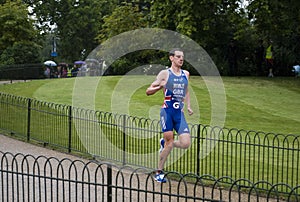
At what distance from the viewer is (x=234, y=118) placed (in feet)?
59.7

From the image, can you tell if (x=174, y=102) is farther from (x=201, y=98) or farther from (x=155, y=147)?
(x=201, y=98)

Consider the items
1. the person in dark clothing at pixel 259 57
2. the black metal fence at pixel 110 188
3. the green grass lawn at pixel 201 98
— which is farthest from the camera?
the person in dark clothing at pixel 259 57

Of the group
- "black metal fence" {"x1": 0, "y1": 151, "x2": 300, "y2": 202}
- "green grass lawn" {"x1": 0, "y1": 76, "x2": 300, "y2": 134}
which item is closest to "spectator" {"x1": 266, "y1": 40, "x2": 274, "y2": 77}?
"green grass lawn" {"x1": 0, "y1": 76, "x2": 300, "y2": 134}

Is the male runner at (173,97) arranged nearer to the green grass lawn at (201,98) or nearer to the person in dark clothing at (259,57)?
the green grass lawn at (201,98)

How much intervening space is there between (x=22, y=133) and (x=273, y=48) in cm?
2154

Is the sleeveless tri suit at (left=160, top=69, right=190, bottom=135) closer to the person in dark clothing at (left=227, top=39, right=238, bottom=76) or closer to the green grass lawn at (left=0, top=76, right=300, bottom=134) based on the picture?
the green grass lawn at (left=0, top=76, right=300, bottom=134)

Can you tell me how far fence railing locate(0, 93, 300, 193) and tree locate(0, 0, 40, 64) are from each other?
868 inches

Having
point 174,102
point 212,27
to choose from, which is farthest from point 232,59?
point 174,102

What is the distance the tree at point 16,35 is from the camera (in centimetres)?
3716

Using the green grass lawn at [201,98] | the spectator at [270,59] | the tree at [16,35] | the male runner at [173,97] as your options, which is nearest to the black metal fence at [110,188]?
the male runner at [173,97]

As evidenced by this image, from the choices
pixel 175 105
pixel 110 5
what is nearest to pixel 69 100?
pixel 175 105

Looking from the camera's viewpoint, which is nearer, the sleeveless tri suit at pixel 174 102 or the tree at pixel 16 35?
the sleeveless tri suit at pixel 174 102

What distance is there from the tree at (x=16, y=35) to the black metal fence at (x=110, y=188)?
89.1 ft

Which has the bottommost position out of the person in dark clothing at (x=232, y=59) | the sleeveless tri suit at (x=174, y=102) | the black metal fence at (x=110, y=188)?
the black metal fence at (x=110, y=188)
